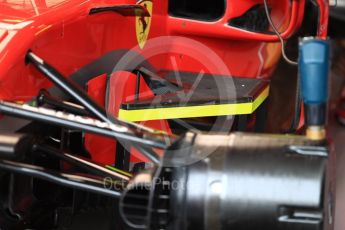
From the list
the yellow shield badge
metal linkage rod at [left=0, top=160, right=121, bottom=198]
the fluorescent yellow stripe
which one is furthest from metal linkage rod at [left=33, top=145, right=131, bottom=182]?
the yellow shield badge

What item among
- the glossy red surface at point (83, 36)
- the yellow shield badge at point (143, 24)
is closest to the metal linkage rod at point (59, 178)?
the glossy red surface at point (83, 36)

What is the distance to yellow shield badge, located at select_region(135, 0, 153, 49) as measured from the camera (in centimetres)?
174

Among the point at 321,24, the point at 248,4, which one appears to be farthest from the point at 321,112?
the point at 248,4

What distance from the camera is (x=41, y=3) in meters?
1.48

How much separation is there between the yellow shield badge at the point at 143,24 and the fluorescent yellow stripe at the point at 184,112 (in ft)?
1.11

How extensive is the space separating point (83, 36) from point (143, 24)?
1.04ft

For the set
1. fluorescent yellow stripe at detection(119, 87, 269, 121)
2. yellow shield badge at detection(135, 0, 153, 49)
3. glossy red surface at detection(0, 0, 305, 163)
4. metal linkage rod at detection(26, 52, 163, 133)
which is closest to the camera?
metal linkage rod at detection(26, 52, 163, 133)

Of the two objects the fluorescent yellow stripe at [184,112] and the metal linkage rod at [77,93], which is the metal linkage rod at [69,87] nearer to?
the metal linkage rod at [77,93]

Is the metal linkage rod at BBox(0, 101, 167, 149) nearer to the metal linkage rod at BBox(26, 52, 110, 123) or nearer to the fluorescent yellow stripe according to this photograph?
the metal linkage rod at BBox(26, 52, 110, 123)

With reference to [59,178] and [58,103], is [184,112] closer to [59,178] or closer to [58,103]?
[58,103]

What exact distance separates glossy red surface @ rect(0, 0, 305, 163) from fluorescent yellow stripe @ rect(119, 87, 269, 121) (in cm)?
13

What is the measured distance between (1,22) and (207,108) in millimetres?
536

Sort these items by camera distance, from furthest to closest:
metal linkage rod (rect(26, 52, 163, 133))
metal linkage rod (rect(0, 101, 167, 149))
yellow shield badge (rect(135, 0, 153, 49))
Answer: yellow shield badge (rect(135, 0, 153, 49)) < metal linkage rod (rect(26, 52, 163, 133)) < metal linkage rod (rect(0, 101, 167, 149))

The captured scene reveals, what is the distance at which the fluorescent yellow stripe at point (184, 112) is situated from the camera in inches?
58.4
